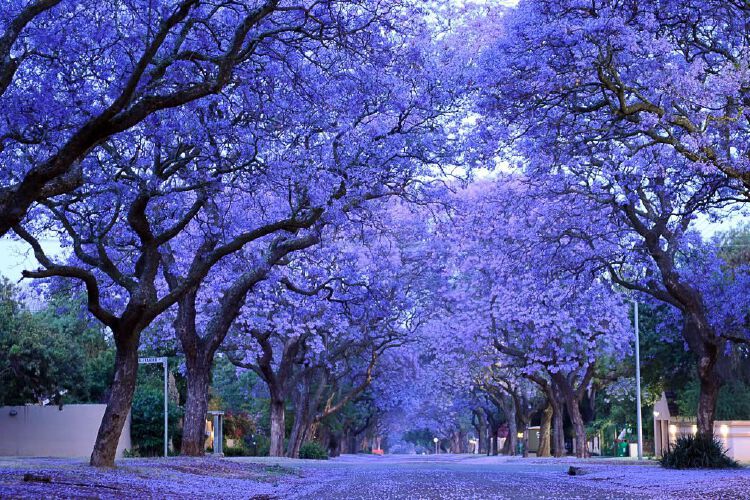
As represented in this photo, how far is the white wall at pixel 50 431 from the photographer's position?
4069 centimetres

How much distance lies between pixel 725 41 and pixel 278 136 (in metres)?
8.40

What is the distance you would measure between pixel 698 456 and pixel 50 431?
27039 millimetres

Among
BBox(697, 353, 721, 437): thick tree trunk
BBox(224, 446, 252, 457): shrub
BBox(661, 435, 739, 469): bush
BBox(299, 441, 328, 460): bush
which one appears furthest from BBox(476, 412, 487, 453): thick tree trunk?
BBox(661, 435, 739, 469): bush

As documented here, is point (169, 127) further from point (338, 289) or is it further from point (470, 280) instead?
point (470, 280)

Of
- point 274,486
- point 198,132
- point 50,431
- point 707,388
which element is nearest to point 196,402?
point 274,486

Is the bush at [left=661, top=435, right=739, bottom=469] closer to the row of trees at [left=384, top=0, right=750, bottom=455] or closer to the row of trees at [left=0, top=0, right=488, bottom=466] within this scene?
the row of trees at [left=384, top=0, right=750, bottom=455]

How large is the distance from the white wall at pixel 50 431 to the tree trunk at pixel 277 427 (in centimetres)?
581

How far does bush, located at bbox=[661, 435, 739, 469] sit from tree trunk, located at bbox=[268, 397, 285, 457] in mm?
19527

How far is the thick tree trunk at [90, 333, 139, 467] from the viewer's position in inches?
734

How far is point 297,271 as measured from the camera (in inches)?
1312

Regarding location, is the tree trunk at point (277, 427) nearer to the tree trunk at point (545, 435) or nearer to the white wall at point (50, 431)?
the white wall at point (50, 431)

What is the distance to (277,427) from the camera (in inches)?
1636

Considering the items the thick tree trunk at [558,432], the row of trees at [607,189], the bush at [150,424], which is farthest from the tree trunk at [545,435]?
the bush at [150,424]

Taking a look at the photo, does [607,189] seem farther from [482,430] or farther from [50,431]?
[482,430]
